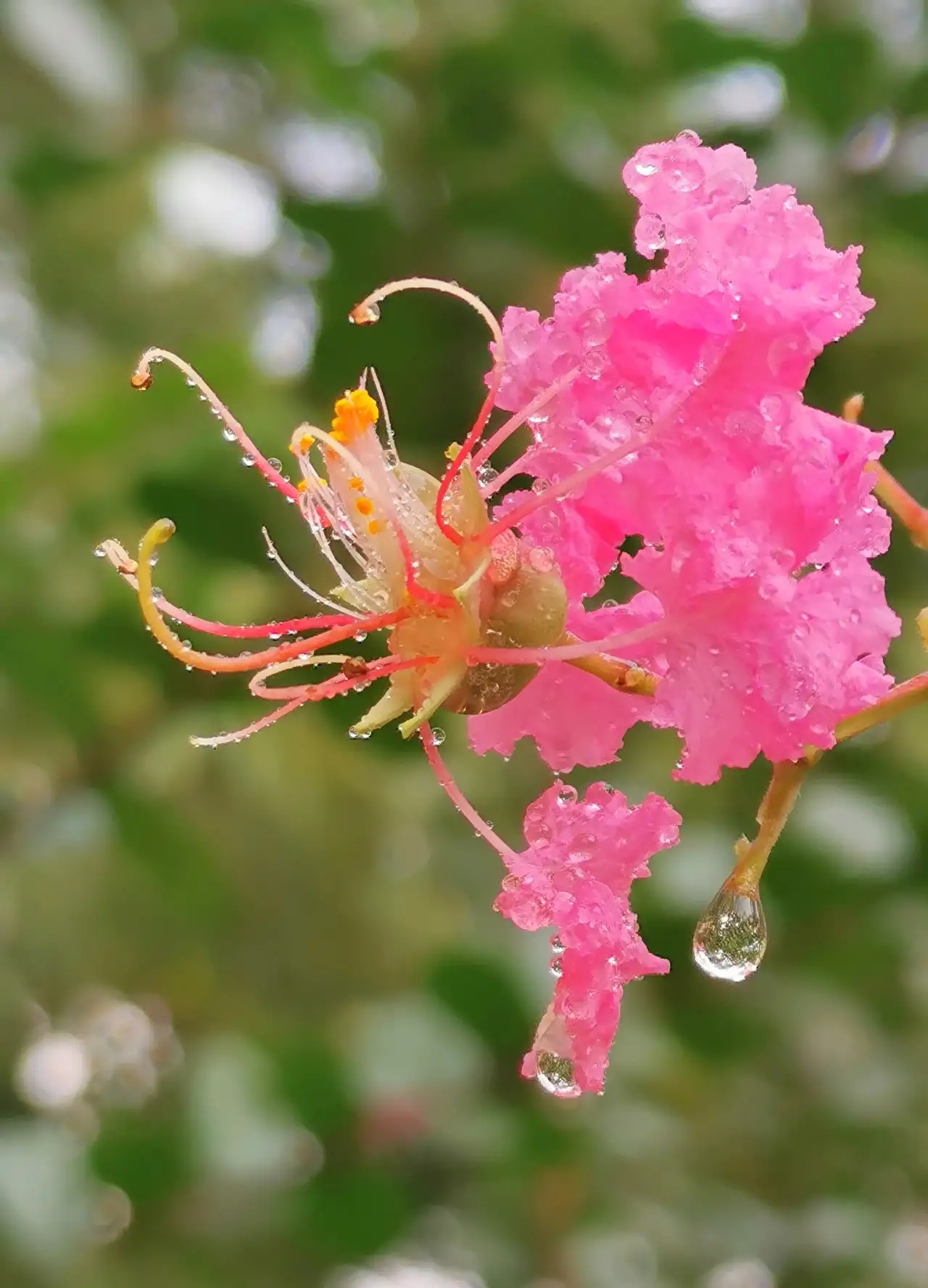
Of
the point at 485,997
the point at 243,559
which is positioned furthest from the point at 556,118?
the point at 485,997

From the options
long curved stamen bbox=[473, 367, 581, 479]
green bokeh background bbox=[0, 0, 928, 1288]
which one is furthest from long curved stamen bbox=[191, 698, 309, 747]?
green bokeh background bbox=[0, 0, 928, 1288]

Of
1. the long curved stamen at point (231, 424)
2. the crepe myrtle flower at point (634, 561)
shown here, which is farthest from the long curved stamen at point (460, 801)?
the long curved stamen at point (231, 424)

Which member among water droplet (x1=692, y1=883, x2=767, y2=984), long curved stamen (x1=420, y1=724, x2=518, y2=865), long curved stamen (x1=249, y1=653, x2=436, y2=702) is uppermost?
long curved stamen (x1=249, y1=653, x2=436, y2=702)

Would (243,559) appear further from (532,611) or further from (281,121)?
(532,611)

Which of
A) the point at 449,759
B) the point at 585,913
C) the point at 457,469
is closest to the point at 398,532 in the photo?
the point at 457,469

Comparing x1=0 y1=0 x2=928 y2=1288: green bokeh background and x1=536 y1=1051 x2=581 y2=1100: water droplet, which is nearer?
x1=536 y1=1051 x2=581 y2=1100: water droplet

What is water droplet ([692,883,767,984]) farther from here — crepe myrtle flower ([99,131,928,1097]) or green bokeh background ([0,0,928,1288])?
green bokeh background ([0,0,928,1288])
